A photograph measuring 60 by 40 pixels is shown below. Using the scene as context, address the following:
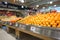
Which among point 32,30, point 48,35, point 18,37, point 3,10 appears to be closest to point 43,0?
point 18,37

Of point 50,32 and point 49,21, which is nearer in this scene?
point 50,32

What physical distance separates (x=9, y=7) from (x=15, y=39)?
8818mm

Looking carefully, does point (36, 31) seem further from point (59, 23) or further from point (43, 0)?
point (43, 0)

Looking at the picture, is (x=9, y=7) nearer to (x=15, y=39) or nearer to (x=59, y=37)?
(x=15, y=39)

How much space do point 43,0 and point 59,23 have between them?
113 inches

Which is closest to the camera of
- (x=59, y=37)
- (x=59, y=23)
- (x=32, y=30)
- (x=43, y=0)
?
(x=59, y=37)

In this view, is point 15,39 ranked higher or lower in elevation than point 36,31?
lower

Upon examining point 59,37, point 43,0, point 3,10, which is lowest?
point 3,10

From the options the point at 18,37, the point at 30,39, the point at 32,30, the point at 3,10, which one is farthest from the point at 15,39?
the point at 3,10

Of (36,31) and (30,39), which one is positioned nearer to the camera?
(36,31)

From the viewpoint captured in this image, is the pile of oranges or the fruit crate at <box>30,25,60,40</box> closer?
the fruit crate at <box>30,25,60,40</box>

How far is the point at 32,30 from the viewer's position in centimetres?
188

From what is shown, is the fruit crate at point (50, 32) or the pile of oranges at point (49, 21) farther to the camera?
the pile of oranges at point (49, 21)

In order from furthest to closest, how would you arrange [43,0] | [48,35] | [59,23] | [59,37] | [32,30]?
[43,0] < [32,30] < [59,23] < [48,35] < [59,37]
